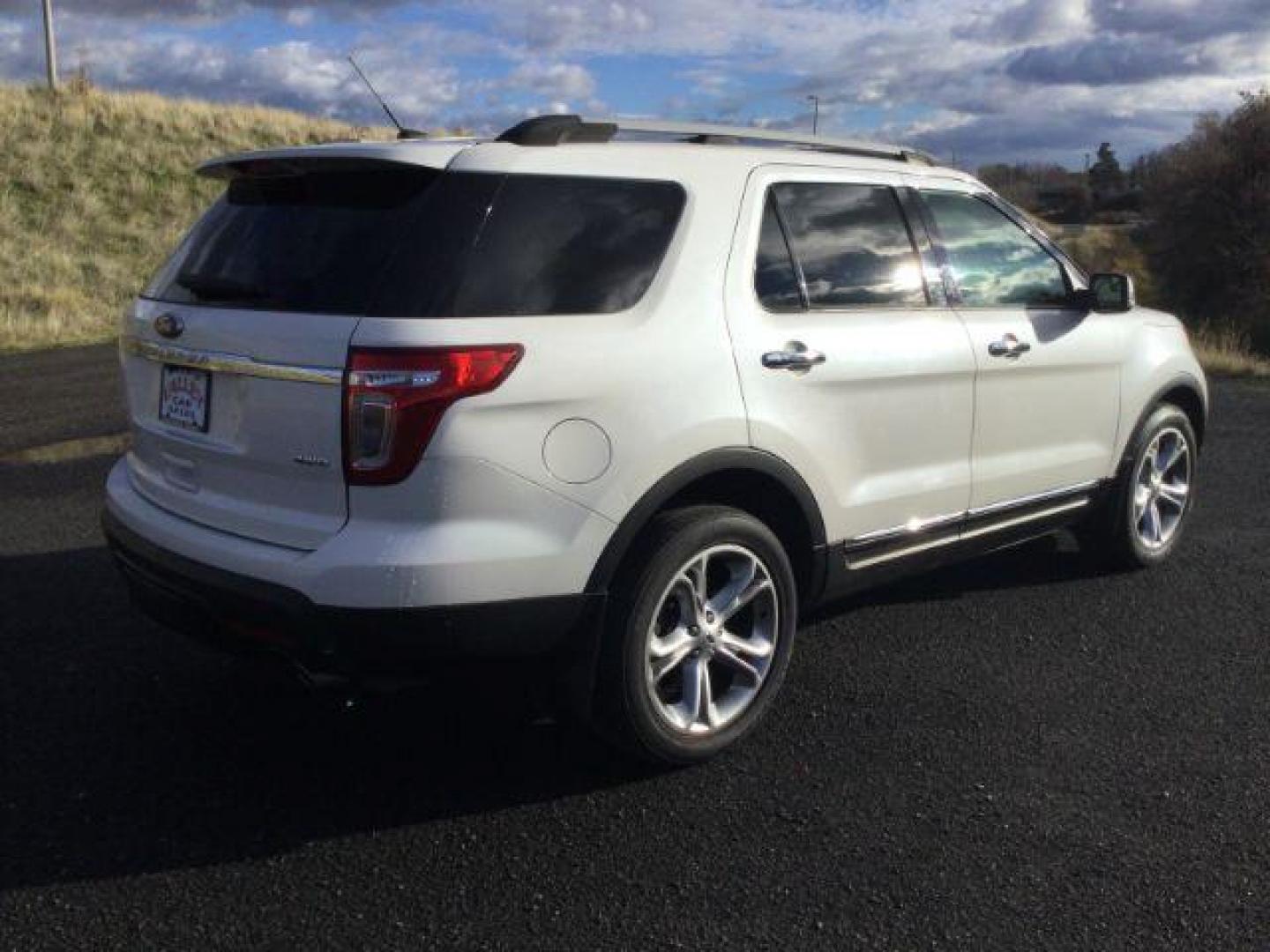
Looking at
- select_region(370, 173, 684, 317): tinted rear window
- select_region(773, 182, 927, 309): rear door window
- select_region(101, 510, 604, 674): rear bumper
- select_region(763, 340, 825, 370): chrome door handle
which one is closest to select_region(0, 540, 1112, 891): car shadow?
select_region(101, 510, 604, 674): rear bumper

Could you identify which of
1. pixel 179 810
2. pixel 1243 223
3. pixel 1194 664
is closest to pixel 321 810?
pixel 179 810

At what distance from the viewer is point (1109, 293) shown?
17.3 feet

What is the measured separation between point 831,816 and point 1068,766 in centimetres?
83

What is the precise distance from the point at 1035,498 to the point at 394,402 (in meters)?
2.99

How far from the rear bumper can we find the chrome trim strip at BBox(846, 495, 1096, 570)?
132 cm

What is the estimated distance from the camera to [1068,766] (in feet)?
12.3

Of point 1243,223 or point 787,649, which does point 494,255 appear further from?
point 1243,223

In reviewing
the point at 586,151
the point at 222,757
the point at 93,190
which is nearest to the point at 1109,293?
the point at 586,151

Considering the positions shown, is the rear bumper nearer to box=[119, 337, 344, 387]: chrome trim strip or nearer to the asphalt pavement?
the asphalt pavement

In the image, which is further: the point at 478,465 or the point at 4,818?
the point at 4,818

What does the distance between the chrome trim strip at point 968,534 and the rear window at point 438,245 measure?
139 centimetres

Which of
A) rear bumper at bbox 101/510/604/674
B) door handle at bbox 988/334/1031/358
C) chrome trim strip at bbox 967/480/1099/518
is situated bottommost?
chrome trim strip at bbox 967/480/1099/518

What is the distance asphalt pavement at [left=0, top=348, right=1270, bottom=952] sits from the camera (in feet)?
9.60

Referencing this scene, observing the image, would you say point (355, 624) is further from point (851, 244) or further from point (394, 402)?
point (851, 244)
